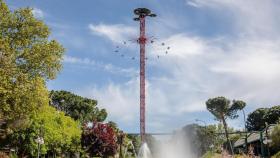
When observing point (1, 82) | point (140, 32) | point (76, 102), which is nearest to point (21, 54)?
point (1, 82)

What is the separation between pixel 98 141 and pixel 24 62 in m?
40.7

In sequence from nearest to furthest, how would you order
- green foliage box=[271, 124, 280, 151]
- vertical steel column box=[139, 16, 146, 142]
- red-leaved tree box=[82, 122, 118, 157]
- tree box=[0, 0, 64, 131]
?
tree box=[0, 0, 64, 131] < green foliage box=[271, 124, 280, 151] < red-leaved tree box=[82, 122, 118, 157] < vertical steel column box=[139, 16, 146, 142]

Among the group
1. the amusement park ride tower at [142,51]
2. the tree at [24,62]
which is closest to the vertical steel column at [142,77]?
the amusement park ride tower at [142,51]

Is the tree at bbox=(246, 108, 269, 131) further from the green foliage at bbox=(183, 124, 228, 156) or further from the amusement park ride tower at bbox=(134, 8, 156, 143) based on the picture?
the amusement park ride tower at bbox=(134, 8, 156, 143)

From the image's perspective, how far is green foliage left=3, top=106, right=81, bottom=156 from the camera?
65.2 metres

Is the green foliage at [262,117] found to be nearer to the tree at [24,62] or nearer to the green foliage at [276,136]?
the green foliage at [276,136]

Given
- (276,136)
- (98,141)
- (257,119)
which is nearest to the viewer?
(276,136)

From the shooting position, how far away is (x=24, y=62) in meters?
38.8

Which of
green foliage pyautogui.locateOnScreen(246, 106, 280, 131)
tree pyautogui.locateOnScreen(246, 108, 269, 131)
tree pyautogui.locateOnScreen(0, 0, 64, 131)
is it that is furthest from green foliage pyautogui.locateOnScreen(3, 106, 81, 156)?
tree pyautogui.locateOnScreen(246, 108, 269, 131)

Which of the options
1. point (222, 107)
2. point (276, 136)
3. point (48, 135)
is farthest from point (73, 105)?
point (276, 136)

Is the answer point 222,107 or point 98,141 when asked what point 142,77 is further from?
point 222,107

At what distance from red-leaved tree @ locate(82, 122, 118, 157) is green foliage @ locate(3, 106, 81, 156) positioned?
243 cm

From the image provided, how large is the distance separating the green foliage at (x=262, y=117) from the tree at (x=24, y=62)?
9991cm

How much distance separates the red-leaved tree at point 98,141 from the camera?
254 ft
